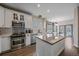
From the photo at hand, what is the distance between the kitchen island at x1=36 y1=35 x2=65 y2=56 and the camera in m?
2.11

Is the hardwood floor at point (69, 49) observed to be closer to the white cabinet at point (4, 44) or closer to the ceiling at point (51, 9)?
the ceiling at point (51, 9)

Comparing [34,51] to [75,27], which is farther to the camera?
[75,27]

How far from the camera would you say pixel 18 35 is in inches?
89.4

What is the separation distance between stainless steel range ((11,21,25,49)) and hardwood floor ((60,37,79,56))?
97 centimetres

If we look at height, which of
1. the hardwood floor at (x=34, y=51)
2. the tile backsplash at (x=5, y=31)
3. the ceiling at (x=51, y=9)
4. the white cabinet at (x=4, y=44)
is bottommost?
the hardwood floor at (x=34, y=51)

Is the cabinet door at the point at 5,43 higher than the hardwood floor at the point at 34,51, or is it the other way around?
the cabinet door at the point at 5,43

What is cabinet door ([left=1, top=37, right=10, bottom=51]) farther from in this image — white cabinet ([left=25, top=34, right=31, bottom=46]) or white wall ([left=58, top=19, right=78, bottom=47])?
white wall ([left=58, top=19, right=78, bottom=47])

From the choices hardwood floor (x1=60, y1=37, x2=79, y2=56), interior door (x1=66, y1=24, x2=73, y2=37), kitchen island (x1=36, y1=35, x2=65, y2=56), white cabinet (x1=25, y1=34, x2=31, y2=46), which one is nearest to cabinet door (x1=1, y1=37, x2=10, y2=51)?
white cabinet (x1=25, y1=34, x2=31, y2=46)

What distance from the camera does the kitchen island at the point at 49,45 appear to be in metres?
2.11

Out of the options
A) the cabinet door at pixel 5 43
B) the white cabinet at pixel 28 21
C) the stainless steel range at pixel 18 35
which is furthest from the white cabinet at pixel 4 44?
the white cabinet at pixel 28 21

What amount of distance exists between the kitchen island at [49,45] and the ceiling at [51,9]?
482 millimetres

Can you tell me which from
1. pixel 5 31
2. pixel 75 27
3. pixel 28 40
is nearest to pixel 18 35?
pixel 28 40

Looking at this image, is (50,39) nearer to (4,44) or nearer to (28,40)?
(28,40)

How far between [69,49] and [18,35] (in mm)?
1235
